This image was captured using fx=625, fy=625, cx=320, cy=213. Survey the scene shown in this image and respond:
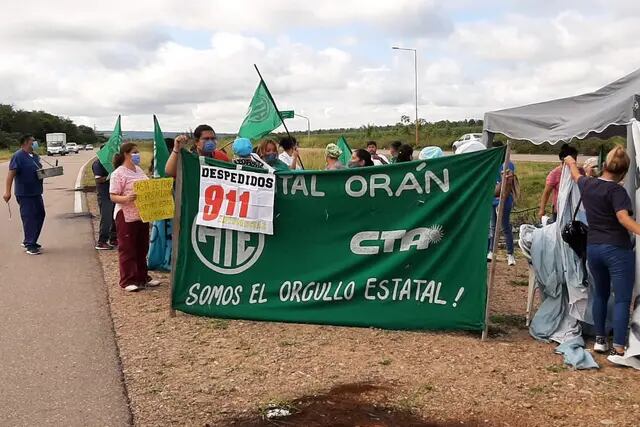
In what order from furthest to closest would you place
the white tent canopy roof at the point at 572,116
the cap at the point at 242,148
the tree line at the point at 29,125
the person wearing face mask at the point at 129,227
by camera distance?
the tree line at the point at 29,125
the person wearing face mask at the point at 129,227
the cap at the point at 242,148
the white tent canopy roof at the point at 572,116

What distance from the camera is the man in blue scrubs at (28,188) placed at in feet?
31.9

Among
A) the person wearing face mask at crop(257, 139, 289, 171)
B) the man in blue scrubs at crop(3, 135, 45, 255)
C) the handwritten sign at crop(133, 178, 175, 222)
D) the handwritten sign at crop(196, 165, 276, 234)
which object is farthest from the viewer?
the man in blue scrubs at crop(3, 135, 45, 255)

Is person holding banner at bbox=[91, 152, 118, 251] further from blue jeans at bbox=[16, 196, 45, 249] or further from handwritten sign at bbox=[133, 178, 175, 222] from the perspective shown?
handwritten sign at bbox=[133, 178, 175, 222]

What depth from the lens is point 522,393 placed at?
4.54 m

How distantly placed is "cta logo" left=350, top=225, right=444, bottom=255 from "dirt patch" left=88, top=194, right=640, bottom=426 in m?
0.78

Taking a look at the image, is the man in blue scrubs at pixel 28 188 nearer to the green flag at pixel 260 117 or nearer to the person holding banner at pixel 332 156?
the green flag at pixel 260 117

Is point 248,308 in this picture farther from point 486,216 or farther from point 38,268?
point 38,268

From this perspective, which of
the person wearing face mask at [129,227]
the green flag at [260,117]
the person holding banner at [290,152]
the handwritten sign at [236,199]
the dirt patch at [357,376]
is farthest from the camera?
the person holding banner at [290,152]

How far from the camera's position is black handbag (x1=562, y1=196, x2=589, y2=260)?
222 inches

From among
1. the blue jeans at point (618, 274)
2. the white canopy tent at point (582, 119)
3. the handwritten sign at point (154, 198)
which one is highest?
the white canopy tent at point (582, 119)

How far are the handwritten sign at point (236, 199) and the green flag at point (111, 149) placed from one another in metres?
4.60

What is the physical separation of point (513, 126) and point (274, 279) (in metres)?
3.74

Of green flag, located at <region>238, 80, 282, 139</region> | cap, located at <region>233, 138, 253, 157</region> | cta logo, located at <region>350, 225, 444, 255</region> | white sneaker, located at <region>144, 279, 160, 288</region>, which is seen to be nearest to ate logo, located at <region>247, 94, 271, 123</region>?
green flag, located at <region>238, 80, 282, 139</region>

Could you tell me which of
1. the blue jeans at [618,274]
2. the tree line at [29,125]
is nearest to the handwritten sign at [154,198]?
the blue jeans at [618,274]
